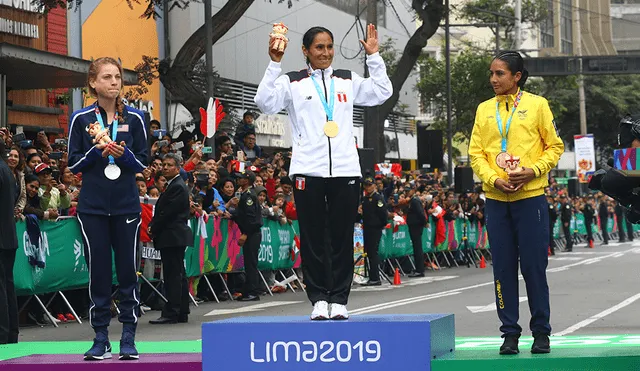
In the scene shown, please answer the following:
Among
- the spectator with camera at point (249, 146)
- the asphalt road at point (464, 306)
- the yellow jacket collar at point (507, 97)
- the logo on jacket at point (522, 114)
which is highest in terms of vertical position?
the spectator with camera at point (249, 146)

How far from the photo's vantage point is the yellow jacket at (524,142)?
9.13m

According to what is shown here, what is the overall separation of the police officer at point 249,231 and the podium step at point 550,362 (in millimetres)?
13525

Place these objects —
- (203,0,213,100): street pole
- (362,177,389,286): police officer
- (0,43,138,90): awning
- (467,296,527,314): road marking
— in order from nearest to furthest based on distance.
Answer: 1. (467,296,527,314): road marking
2. (0,43,138,90): awning
3. (362,177,389,286): police officer
4. (203,0,213,100): street pole

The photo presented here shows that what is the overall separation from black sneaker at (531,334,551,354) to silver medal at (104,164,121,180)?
9.89ft

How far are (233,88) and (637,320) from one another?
95.4 feet

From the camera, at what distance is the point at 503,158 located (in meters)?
9.13

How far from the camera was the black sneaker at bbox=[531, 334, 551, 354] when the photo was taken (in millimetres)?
8828

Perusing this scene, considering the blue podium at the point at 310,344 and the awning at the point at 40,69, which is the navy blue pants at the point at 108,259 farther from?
the awning at the point at 40,69

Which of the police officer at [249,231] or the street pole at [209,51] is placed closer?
the police officer at [249,231]

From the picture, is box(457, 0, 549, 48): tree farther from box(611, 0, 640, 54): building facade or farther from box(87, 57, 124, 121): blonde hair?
box(611, 0, 640, 54): building facade

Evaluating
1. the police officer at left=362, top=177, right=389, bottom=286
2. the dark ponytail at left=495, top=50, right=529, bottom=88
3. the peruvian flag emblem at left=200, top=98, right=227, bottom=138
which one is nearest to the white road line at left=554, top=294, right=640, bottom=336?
the dark ponytail at left=495, top=50, right=529, bottom=88

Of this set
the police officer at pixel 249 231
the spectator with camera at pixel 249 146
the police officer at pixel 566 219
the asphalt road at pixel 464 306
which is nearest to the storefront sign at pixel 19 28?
the spectator with camera at pixel 249 146

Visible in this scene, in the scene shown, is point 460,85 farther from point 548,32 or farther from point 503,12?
point 548,32

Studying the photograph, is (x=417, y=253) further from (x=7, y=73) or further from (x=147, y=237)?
(x=147, y=237)
